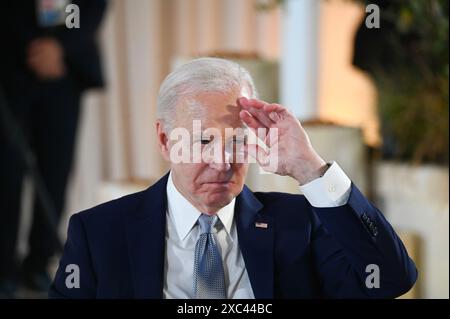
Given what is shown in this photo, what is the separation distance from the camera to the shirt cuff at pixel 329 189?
1.06m

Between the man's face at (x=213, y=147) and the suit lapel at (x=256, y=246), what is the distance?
6 cm

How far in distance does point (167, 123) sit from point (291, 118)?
6.4 inches

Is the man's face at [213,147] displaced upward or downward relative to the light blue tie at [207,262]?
upward

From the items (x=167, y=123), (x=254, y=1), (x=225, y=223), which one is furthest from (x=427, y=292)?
(x=254, y=1)

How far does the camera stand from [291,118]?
104 cm

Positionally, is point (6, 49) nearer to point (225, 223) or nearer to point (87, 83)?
point (87, 83)

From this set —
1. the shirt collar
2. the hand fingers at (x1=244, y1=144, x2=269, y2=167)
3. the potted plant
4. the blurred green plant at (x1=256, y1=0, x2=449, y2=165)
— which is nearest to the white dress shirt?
the shirt collar

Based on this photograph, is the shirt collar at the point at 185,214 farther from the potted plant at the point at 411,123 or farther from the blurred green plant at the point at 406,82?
the blurred green plant at the point at 406,82

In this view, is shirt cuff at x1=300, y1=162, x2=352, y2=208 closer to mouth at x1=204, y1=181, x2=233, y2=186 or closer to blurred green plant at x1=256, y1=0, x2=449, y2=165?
mouth at x1=204, y1=181, x2=233, y2=186

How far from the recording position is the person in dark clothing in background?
2.39m

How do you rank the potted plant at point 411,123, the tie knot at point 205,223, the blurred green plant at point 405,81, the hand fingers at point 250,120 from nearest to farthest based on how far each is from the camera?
1. the hand fingers at point 250,120
2. the tie knot at point 205,223
3. the potted plant at point 411,123
4. the blurred green plant at point 405,81

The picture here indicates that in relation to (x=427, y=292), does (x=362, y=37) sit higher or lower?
higher

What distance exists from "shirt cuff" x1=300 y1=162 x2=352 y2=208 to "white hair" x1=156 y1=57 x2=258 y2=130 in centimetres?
14

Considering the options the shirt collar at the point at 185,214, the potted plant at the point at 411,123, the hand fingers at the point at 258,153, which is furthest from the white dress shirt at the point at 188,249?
the potted plant at the point at 411,123
